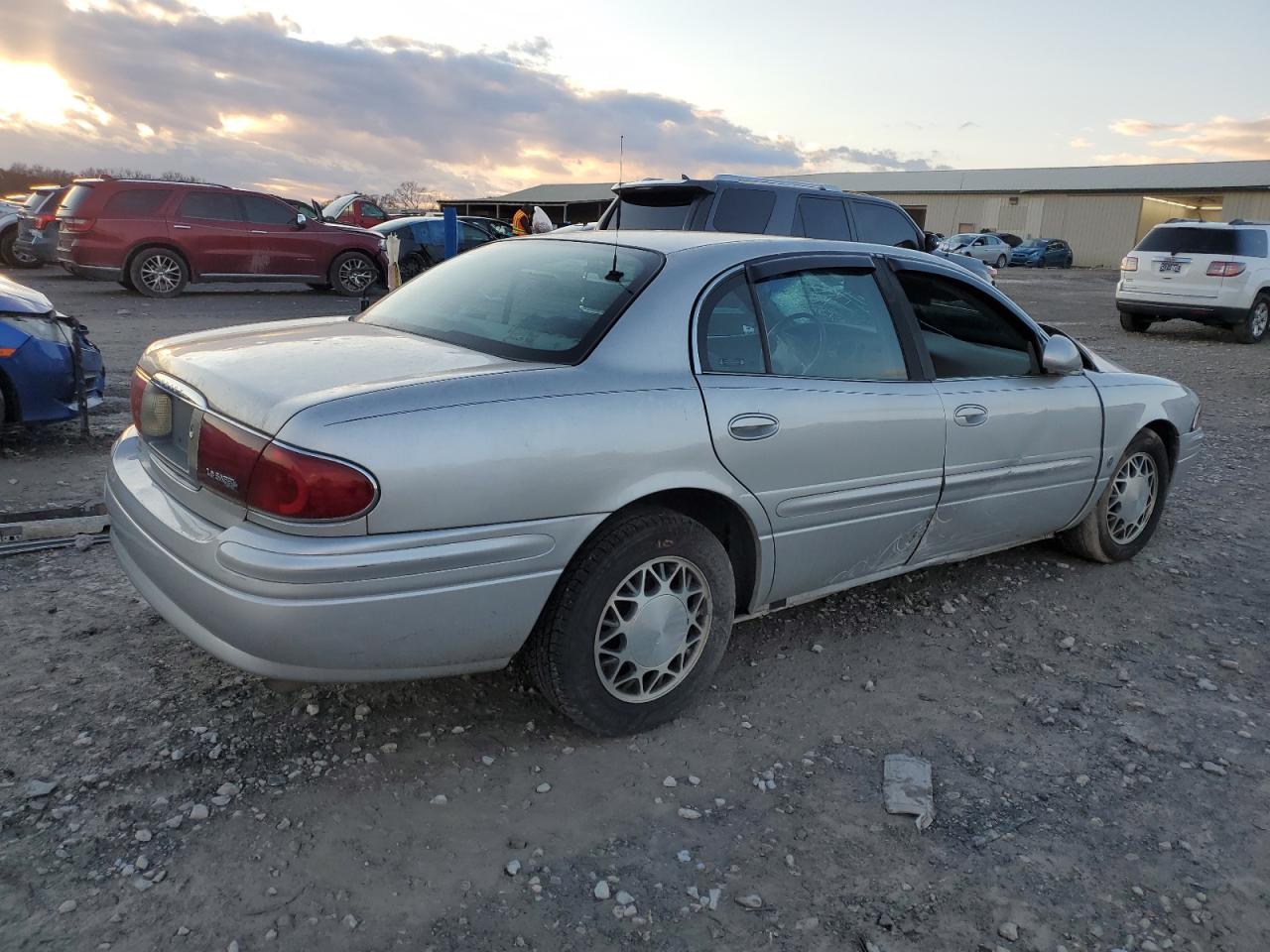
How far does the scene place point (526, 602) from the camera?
2.64m

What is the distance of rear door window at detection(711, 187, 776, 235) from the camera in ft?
27.0

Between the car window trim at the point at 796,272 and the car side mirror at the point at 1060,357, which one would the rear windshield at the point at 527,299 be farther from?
the car side mirror at the point at 1060,357

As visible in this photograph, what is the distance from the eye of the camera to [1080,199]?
43.7 m

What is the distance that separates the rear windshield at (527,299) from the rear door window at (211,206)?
39.7 feet

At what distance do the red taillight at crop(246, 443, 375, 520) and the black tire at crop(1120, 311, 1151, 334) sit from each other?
1508 centimetres

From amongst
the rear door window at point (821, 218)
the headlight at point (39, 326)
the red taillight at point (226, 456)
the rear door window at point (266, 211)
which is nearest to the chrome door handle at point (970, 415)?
the red taillight at point (226, 456)

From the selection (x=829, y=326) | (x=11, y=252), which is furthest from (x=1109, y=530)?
(x=11, y=252)

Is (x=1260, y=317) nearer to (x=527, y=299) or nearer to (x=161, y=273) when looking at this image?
(x=527, y=299)

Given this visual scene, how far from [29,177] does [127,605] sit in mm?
54766

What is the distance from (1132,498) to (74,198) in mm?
14396

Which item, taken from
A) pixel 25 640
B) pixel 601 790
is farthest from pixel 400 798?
pixel 25 640

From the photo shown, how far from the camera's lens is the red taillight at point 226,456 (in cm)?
245

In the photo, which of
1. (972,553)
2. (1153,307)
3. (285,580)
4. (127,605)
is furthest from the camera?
(1153,307)

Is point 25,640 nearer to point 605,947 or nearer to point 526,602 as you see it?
point 526,602
